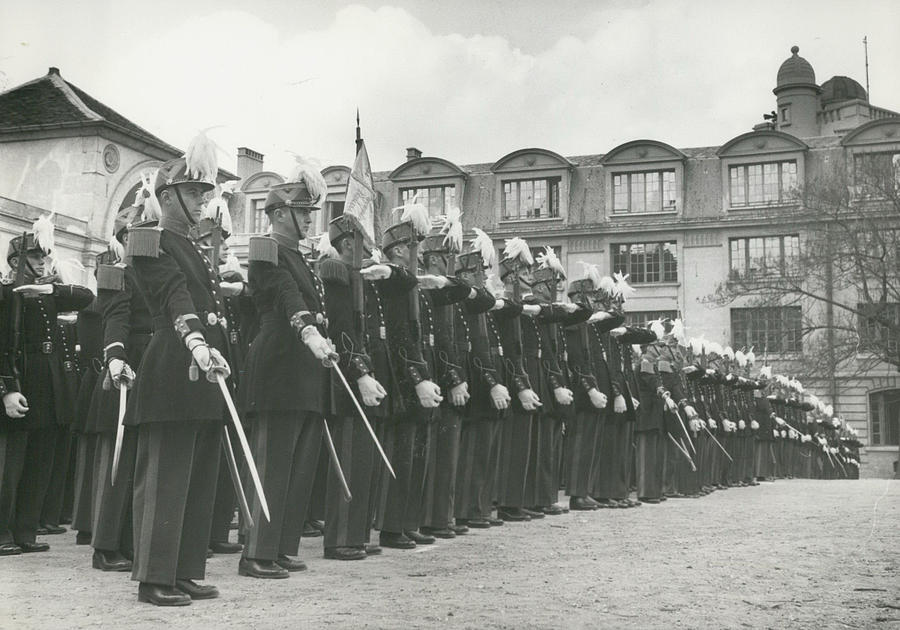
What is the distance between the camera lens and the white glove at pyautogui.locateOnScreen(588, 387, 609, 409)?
10.9 meters

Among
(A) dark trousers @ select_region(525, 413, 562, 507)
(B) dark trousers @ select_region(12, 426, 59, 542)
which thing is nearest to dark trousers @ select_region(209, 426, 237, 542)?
(B) dark trousers @ select_region(12, 426, 59, 542)

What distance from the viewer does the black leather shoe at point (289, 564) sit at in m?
6.36

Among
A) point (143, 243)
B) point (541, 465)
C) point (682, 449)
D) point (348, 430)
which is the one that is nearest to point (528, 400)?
point (541, 465)

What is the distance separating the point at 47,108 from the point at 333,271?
6.12 m

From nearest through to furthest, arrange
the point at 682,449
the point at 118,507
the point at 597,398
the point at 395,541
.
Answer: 1. the point at 118,507
2. the point at 395,541
3. the point at 597,398
4. the point at 682,449

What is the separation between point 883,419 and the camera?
Result: 1426 inches

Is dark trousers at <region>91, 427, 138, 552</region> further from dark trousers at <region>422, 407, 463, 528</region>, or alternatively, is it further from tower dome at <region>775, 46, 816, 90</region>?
tower dome at <region>775, 46, 816, 90</region>

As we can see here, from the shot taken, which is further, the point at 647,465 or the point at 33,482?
the point at 647,465

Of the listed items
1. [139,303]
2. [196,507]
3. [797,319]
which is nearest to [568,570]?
[196,507]

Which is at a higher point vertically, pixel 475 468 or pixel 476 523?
pixel 475 468

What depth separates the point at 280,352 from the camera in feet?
20.8

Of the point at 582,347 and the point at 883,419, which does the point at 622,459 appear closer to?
the point at 582,347

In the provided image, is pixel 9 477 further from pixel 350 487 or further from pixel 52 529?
pixel 350 487

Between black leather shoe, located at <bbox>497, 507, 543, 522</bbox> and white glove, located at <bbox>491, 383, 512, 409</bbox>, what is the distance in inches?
59.7
